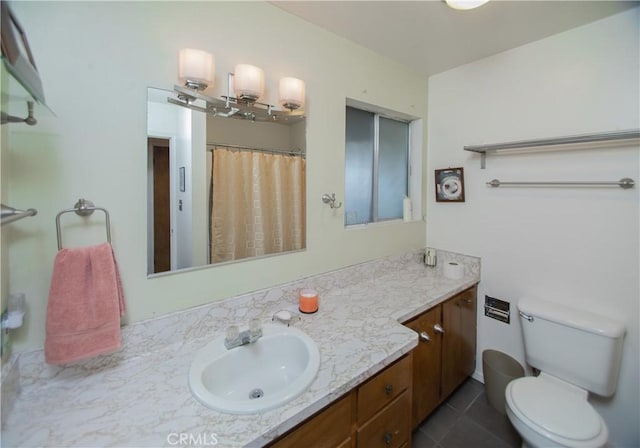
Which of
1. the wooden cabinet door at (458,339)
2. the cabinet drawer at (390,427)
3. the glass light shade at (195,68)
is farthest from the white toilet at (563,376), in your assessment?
the glass light shade at (195,68)

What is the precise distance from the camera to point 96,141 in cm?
97

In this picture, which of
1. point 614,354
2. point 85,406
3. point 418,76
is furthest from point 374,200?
point 85,406

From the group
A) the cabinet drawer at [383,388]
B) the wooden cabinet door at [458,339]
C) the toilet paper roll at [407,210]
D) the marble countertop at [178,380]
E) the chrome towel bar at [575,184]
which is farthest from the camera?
the toilet paper roll at [407,210]

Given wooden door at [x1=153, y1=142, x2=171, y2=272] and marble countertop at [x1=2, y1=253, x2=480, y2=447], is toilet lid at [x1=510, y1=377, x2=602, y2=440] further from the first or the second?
wooden door at [x1=153, y1=142, x2=171, y2=272]

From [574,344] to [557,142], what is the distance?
1127mm

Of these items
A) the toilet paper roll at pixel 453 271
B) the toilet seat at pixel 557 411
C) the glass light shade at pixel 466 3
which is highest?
the glass light shade at pixel 466 3

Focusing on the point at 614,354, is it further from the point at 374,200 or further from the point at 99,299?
the point at 99,299

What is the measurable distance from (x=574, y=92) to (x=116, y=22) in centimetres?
231

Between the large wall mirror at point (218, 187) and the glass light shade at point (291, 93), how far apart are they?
120 mm

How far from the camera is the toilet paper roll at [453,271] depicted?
198 cm

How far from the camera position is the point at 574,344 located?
1481 millimetres

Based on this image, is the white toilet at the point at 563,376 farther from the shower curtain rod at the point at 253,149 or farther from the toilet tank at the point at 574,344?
the shower curtain rod at the point at 253,149

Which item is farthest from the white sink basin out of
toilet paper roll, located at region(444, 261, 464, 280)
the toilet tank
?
the toilet tank

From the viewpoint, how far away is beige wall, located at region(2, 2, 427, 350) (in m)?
0.88
